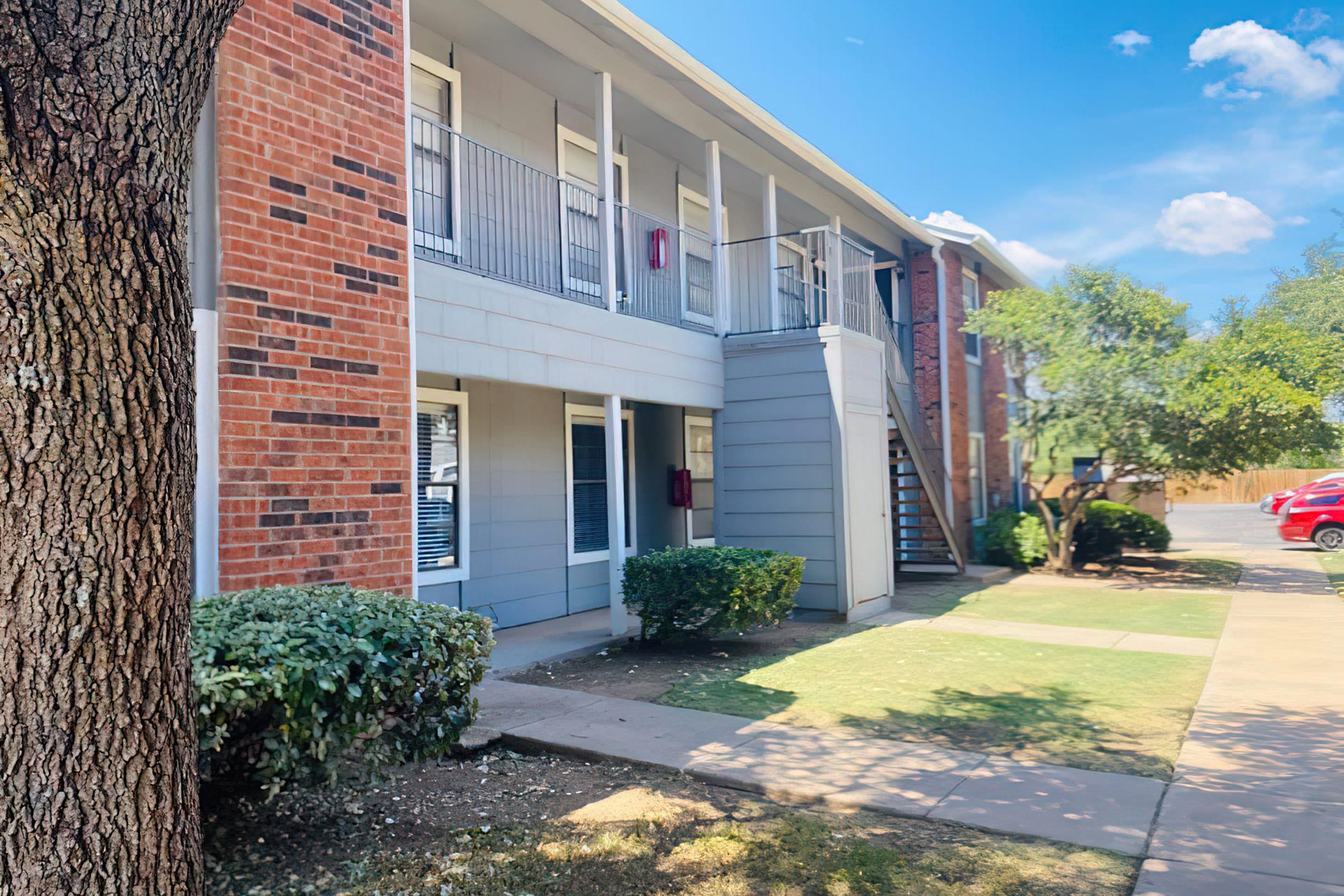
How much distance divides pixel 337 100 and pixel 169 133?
9.93 feet

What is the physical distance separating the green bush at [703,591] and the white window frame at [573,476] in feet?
5.63

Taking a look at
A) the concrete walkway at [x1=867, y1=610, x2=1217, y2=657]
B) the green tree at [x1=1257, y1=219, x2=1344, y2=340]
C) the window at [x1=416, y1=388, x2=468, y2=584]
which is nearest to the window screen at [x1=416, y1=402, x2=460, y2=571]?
the window at [x1=416, y1=388, x2=468, y2=584]

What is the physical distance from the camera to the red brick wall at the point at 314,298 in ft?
15.0

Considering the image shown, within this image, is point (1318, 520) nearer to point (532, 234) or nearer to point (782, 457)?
point (782, 457)

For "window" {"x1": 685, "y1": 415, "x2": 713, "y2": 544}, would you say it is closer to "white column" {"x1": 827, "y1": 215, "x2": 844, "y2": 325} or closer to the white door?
the white door

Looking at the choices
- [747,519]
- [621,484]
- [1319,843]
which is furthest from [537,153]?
[1319,843]

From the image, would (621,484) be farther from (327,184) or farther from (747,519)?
(327,184)

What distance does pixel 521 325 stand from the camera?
782 centimetres

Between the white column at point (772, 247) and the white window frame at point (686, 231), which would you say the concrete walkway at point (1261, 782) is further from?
the white window frame at point (686, 231)

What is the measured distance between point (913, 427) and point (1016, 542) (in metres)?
2.87

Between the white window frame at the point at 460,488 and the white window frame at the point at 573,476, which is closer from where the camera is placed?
the white window frame at the point at 460,488

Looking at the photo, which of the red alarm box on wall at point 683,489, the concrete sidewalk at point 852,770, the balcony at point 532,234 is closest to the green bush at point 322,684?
the concrete sidewalk at point 852,770

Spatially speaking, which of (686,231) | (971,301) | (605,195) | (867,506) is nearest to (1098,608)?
(867,506)

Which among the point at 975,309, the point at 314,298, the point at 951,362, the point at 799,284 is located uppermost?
the point at 975,309
